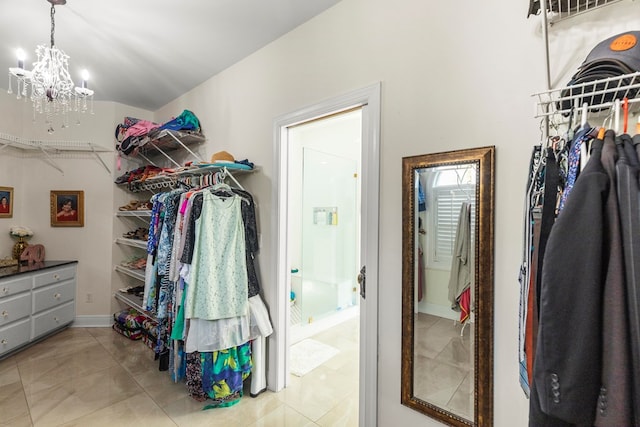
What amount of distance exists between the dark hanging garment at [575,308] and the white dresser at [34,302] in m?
3.92

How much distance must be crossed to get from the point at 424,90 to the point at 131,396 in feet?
9.46

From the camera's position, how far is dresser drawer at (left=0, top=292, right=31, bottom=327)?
2.62 m

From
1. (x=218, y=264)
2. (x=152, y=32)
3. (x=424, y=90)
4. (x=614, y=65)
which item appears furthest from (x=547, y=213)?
(x=152, y=32)

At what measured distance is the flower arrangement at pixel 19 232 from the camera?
10.4 ft

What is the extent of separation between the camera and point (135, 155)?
360 centimetres

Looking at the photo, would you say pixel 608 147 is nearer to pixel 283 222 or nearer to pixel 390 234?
pixel 390 234

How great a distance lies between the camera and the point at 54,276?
3.17 meters

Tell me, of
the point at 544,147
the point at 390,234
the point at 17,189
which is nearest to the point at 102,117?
the point at 17,189

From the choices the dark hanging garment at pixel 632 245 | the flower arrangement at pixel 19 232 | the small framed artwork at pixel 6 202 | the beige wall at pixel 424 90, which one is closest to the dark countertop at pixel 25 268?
the flower arrangement at pixel 19 232

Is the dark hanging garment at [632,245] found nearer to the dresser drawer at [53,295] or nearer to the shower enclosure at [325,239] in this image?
the shower enclosure at [325,239]

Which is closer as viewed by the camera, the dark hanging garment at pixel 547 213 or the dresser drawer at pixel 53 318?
the dark hanging garment at pixel 547 213

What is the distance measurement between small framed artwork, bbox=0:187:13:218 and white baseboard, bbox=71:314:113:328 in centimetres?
140

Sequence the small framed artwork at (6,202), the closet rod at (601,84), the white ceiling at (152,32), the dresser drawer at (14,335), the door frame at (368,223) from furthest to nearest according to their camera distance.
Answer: the small framed artwork at (6,202) < the dresser drawer at (14,335) < the white ceiling at (152,32) < the door frame at (368,223) < the closet rod at (601,84)

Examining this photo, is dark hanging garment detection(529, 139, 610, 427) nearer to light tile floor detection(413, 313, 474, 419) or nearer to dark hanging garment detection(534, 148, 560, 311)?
dark hanging garment detection(534, 148, 560, 311)
